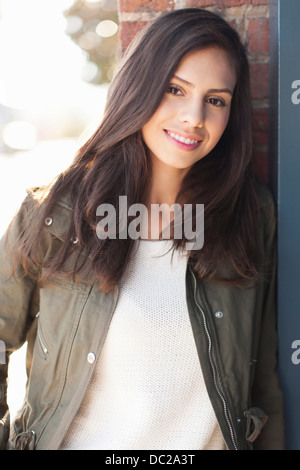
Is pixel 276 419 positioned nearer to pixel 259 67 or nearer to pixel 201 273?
pixel 201 273

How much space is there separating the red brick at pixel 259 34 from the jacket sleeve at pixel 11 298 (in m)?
1.02

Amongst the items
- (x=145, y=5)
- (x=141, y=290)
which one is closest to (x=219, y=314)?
(x=141, y=290)

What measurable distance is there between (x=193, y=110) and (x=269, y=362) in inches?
35.4

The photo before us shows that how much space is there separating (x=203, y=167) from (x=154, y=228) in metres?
0.31

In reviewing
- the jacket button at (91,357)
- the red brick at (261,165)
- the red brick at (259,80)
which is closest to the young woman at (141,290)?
the jacket button at (91,357)

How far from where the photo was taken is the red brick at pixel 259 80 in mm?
2119

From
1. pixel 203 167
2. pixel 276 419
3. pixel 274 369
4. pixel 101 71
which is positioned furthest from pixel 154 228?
pixel 101 71

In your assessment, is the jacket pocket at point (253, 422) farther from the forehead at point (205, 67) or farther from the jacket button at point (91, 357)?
the forehead at point (205, 67)

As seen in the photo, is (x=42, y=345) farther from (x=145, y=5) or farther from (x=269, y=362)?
(x=145, y=5)

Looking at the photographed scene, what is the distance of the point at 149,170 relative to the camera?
203cm

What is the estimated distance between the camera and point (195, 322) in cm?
179

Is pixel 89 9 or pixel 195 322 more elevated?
pixel 89 9
